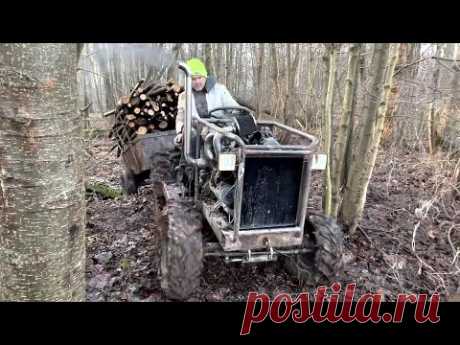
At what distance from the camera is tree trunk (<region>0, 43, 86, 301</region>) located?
1233 mm

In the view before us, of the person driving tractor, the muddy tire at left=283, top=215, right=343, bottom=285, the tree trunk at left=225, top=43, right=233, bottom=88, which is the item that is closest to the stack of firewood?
the person driving tractor

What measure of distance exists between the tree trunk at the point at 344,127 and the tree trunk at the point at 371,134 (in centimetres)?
19

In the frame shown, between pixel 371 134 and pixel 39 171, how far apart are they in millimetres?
4289

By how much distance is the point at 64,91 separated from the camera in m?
1.30

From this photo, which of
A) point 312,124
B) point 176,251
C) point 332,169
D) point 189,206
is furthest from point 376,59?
point 312,124

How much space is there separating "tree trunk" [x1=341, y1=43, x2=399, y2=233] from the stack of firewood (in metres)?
3.79

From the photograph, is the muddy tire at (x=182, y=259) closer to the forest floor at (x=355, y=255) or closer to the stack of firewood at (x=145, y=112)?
the forest floor at (x=355, y=255)

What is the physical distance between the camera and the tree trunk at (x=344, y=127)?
482 cm

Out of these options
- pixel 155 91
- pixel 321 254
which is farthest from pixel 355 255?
pixel 155 91

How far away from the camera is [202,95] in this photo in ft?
17.0

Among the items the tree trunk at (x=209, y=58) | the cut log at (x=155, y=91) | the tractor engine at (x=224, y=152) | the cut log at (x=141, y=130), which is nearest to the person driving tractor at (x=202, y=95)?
the tractor engine at (x=224, y=152)

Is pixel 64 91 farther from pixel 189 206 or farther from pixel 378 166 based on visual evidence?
pixel 378 166

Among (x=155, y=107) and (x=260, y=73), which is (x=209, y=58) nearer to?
(x=260, y=73)

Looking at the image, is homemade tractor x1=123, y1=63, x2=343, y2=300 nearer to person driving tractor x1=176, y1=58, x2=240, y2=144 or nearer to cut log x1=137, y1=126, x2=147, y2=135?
person driving tractor x1=176, y1=58, x2=240, y2=144
